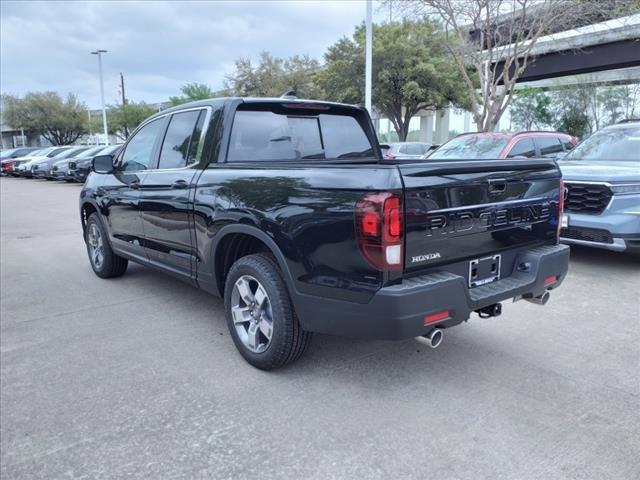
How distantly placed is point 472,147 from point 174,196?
6812 millimetres

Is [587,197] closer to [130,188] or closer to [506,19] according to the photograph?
[130,188]

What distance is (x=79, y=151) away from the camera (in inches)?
1099

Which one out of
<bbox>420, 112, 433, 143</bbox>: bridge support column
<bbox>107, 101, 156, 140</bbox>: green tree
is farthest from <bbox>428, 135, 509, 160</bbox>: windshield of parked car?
<bbox>107, 101, 156, 140</bbox>: green tree

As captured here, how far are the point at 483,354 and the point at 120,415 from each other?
2586 mm

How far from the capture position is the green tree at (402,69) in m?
25.4

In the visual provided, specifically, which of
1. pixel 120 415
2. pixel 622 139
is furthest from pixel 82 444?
pixel 622 139

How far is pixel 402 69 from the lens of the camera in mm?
25500

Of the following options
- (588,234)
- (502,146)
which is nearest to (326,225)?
(588,234)

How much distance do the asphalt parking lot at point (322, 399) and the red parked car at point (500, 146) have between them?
15.0 ft

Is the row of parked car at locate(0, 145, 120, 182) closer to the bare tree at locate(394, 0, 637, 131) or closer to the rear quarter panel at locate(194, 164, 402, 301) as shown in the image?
the bare tree at locate(394, 0, 637, 131)

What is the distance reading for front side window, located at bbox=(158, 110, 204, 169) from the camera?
438cm

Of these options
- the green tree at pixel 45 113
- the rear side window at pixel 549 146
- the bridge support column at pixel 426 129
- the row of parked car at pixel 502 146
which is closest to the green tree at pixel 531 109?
the bridge support column at pixel 426 129

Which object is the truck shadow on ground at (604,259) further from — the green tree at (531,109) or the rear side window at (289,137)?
the green tree at (531,109)

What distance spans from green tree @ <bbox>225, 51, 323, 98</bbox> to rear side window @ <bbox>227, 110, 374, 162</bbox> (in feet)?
97.5
